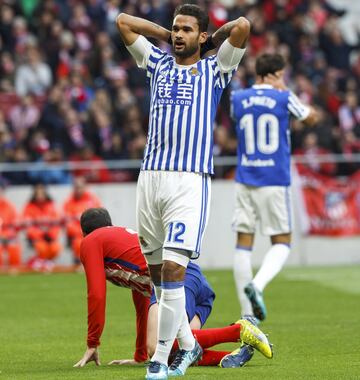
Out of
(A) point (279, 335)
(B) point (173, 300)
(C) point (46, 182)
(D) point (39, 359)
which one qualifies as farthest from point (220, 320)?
(C) point (46, 182)

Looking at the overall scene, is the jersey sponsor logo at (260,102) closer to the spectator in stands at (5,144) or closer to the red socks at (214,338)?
the red socks at (214,338)

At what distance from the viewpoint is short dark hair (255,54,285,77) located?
39.8ft

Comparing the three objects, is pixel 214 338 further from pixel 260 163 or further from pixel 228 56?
pixel 260 163

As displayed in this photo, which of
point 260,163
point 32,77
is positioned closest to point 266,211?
point 260,163

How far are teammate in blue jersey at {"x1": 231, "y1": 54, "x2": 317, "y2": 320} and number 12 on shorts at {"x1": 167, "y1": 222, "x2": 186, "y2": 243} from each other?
13.9 ft

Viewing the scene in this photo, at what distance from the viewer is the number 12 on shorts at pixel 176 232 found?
786 centimetres

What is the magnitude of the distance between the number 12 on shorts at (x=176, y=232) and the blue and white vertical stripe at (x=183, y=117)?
39cm

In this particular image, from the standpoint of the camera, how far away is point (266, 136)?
12141mm

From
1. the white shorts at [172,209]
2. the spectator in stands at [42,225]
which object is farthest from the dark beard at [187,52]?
the spectator in stands at [42,225]

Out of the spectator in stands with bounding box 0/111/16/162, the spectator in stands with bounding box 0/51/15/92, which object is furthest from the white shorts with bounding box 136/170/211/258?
the spectator in stands with bounding box 0/51/15/92

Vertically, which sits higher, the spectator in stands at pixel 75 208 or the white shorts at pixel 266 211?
the white shorts at pixel 266 211

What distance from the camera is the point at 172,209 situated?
795 centimetres

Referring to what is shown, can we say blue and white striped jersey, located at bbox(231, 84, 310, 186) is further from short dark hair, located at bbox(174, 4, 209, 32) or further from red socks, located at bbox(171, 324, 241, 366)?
short dark hair, located at bbox(174, 4, 209, 32)

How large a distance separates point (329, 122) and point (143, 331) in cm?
1379
